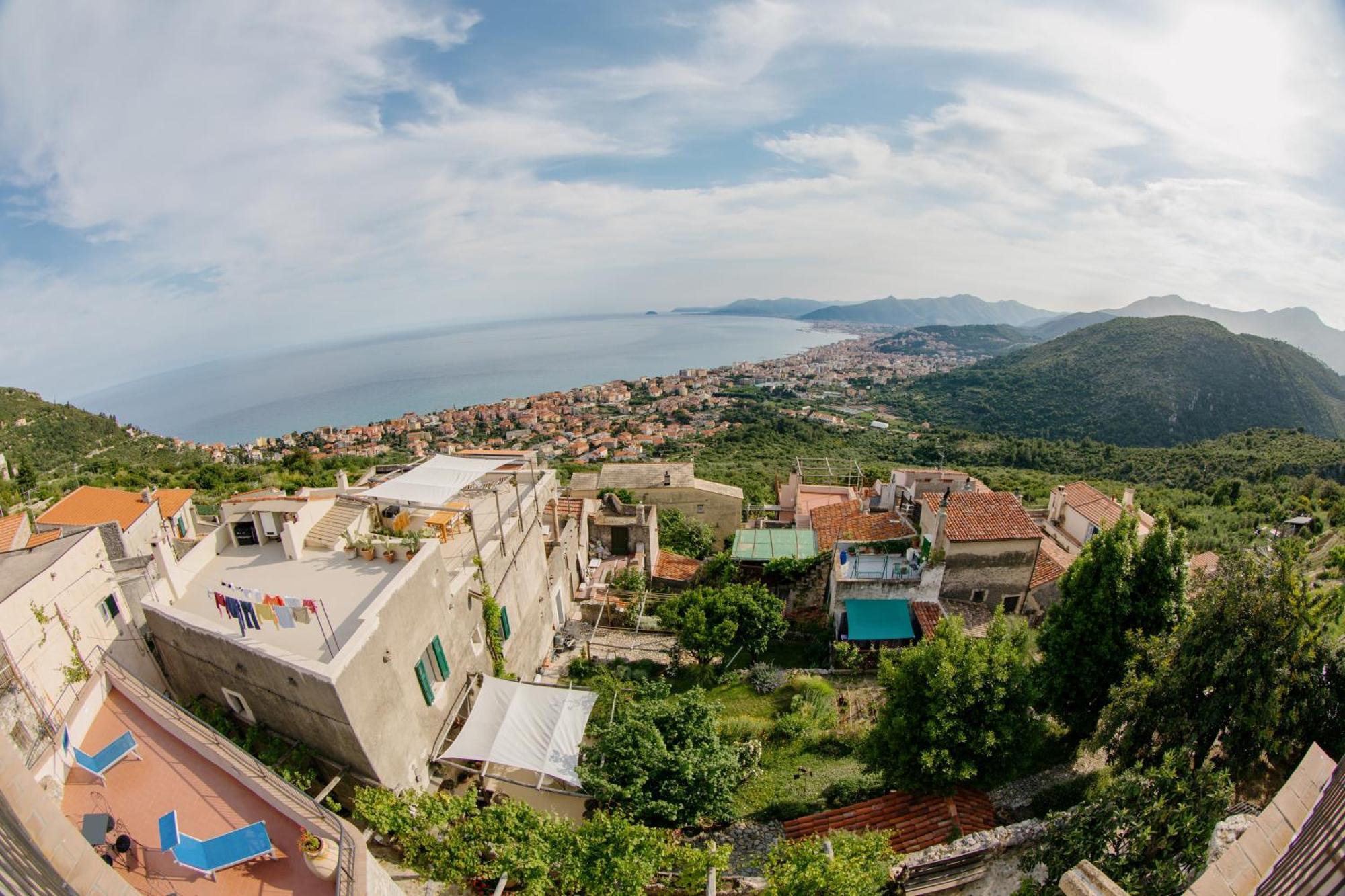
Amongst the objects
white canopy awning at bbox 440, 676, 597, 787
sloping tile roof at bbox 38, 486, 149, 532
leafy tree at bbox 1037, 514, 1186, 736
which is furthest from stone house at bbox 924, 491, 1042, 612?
sloping tile roof at bbox 38, 486, 149, 532

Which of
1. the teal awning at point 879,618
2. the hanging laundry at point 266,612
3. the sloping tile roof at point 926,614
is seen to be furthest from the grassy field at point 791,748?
the hanging laundry at point 266,612

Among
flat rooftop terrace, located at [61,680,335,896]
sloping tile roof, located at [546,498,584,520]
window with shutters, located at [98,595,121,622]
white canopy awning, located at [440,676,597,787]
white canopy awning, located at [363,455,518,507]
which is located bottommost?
white canopy awning, located at [440,676,597,787]

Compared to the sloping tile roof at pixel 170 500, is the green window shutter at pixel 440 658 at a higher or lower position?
lower

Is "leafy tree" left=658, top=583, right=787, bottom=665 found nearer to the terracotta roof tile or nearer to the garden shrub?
the garden shrub

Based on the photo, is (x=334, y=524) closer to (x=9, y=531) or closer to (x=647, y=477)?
(x=9, y=531)

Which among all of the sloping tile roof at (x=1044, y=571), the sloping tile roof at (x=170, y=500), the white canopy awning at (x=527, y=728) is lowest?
the sloping tile roof at (x=1044, y=571)

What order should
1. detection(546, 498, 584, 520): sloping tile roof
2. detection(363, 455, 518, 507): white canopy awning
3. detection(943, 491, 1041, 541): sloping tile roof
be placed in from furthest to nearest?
detection(546, 498, 584, 520): sloping tile roof, detection(943, 491, 1041, 541): sloping tile roof, detection(363, 455, 518, 507): white canopy awning

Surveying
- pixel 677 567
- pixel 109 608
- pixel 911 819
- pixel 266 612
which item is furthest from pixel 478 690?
pixel 677 567

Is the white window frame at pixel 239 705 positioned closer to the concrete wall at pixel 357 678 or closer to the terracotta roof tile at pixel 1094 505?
the concrete wall at pixel 357 678
